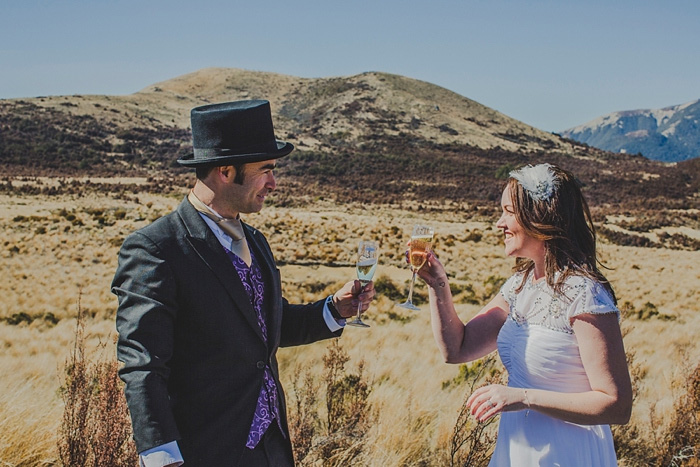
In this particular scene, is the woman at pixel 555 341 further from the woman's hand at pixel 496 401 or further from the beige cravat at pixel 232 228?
→ the beige cravat at pixel 232 228

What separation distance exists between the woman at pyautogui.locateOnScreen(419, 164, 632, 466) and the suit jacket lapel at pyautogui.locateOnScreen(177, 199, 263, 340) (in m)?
0.86

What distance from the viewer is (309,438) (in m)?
3.46

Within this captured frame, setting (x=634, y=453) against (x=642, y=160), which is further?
(x=642, y=160)

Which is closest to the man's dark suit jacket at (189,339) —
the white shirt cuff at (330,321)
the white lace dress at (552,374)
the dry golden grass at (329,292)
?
the white shirt cuff at (330,321)

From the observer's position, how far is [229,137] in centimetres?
214

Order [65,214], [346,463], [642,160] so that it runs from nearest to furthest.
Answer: [346,463], [65,214], [642,160]

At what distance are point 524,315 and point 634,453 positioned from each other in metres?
2.66

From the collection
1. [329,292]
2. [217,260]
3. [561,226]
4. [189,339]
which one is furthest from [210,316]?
[329,292]

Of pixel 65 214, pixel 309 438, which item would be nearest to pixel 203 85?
pixel 65 214

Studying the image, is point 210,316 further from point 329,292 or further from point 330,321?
point 329,292

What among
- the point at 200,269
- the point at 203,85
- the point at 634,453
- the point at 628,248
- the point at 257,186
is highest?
the point at 203,85

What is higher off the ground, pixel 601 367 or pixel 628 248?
pixel 601 367

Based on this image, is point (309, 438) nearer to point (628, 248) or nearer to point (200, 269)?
point (200, 269)

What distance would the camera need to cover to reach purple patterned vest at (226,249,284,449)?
2.09 metres
